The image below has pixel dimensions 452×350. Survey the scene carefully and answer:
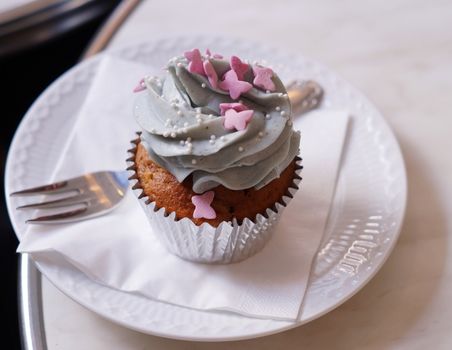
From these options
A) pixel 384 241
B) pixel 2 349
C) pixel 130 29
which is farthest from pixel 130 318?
pixel 130 29

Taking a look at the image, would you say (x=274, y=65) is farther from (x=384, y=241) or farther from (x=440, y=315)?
(x=440, y=315)

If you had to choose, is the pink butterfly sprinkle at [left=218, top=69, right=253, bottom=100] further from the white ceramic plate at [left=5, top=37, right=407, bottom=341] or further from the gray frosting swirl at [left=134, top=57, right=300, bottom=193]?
the white ceramic plate at [left=5, top=37, right=407, bottom=341]

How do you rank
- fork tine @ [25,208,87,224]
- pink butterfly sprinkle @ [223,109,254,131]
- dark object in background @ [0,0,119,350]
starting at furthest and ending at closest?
dark object in background @ [0,0,119,350] → fork tine @ [25,208,87,224] → pink butterfly sprinkle @ [223,109,254,131]

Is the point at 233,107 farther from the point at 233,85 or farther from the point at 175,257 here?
the point at 175,257

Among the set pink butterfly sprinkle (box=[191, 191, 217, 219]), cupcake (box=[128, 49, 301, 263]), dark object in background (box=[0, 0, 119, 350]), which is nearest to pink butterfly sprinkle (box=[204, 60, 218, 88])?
cupcake (box=[128, 49, 301, 263])

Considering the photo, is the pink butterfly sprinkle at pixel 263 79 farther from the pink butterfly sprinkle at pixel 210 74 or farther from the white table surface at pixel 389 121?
the white table surface at pixel 389 121
